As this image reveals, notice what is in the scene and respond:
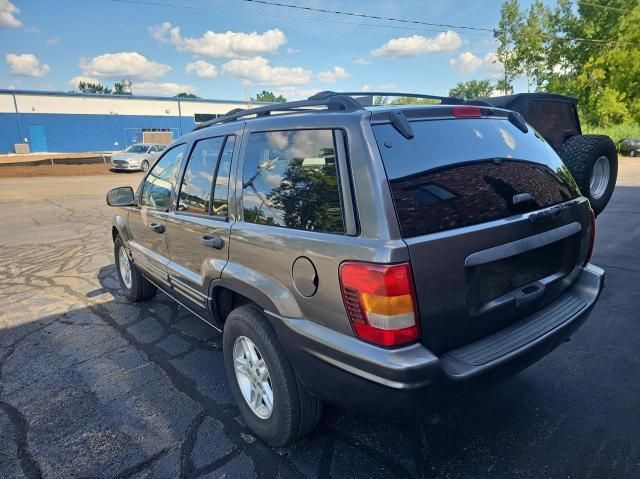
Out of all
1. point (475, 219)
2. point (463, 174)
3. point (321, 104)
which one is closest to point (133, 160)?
point (321, 104)

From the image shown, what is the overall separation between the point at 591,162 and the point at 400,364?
3582mm

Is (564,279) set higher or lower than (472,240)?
lower

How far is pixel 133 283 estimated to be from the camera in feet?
14.9

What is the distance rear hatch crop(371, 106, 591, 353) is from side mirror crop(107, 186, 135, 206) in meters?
3.01

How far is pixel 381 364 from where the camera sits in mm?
1717

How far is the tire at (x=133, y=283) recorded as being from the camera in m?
4.47

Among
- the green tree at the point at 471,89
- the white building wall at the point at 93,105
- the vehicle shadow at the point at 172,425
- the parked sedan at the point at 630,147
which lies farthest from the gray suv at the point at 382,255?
the green tree at the point at 471,89

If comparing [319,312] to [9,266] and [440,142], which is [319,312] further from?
[9,266]

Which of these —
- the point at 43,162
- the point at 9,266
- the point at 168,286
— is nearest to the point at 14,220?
the point at 9,266

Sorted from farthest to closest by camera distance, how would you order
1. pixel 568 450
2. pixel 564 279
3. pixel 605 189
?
pixel 605 189
pixel 564 279
pixel 568 450

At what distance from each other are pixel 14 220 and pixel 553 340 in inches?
460

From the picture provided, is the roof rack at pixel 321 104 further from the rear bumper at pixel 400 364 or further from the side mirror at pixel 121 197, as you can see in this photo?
the side mirror at pixel 121 197

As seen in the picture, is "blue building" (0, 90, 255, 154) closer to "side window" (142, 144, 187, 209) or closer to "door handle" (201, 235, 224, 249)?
"side window" (142, 144, 187, 209)

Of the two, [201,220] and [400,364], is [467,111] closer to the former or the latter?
[400,364]
